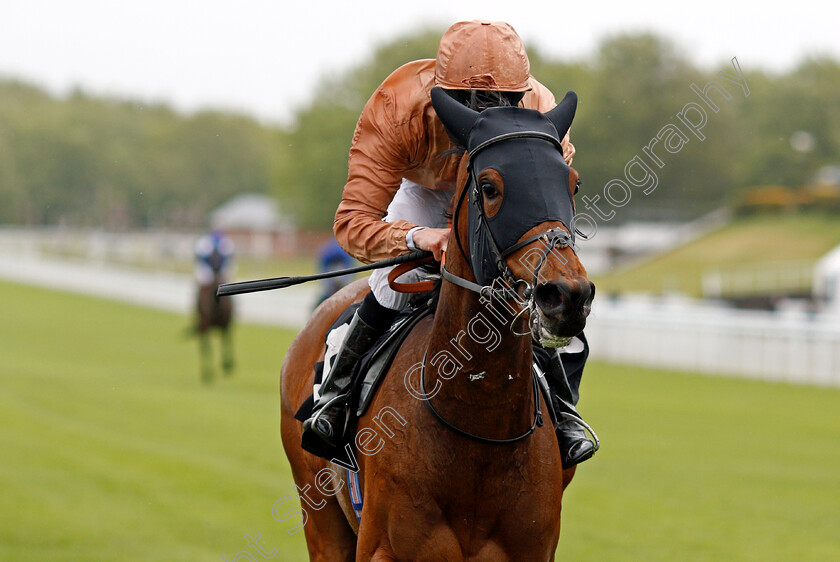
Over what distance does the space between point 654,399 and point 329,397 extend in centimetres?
876

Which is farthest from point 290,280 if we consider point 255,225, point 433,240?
point 255,225

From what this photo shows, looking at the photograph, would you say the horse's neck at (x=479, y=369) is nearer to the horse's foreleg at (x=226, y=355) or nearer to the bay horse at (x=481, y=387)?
the bay horse at (x=481, y=387)

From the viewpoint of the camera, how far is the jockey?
117 inches

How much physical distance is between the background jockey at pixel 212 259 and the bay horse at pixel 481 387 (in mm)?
10935

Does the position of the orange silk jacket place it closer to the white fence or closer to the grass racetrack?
the grass racetrack

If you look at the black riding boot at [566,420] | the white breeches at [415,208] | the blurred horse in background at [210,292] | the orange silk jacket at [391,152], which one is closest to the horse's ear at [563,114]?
the orange silk jacket at [391,152]

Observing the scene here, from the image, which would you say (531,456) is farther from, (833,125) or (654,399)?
(833,125)

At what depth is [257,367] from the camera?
49.3 ft

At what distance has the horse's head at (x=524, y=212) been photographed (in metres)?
2.31

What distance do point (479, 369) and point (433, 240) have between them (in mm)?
384

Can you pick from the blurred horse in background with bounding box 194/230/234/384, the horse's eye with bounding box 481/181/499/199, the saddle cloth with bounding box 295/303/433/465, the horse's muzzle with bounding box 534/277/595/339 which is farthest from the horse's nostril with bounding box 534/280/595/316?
the blurred horse in background with bounding box 194/230/234/384

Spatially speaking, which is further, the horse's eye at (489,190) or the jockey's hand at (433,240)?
the jockey's hand at (433,240)

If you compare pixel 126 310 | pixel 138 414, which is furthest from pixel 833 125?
pixel 138 414

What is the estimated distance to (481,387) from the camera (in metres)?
2.80
